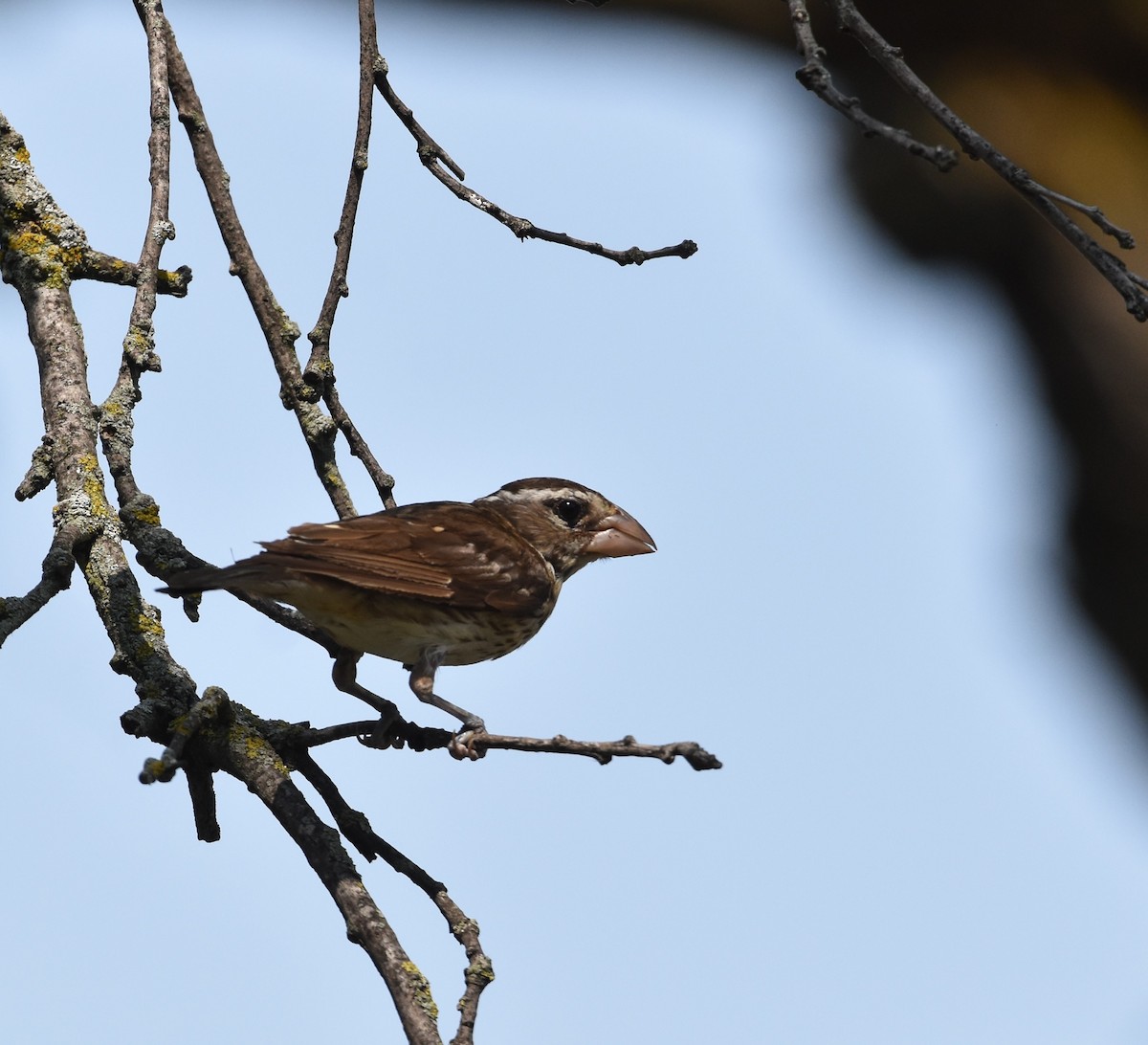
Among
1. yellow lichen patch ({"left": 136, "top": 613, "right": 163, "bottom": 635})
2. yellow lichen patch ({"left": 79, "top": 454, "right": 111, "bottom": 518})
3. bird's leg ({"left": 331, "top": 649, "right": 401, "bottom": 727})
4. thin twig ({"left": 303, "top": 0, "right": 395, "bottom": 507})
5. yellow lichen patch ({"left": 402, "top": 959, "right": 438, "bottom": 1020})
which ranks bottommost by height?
yellow lichen patch ({"left": 402, "top": 959, "right": 438, "bottom": 1020})

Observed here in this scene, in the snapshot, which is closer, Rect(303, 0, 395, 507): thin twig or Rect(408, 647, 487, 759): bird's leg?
Rect(408, 647, 487, 759): bird's leg

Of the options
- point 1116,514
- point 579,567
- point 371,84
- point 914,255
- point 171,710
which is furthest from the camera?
point 914,255

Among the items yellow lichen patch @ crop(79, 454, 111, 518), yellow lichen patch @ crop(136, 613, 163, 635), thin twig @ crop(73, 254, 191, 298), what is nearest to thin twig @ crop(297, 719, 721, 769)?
yellow lichen patch @ crop(136, 613, 163, 635)

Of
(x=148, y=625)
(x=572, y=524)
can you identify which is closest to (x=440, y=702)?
(x=148, y=625)

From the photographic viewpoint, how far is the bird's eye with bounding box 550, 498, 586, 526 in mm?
6625

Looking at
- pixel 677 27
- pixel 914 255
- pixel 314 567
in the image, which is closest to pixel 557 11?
pixel 677 27

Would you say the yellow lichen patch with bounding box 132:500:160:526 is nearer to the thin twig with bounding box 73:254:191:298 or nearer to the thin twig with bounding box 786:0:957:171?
the thin twig with bounding box 73:254:191:298

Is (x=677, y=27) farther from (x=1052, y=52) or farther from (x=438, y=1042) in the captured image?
(x=438, y=1042)

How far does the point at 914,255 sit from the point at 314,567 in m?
8.46

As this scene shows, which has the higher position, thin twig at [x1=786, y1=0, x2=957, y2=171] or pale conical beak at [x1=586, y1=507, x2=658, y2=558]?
pale conical beak at [x1=586, y1=507, x2=658, y2=558]

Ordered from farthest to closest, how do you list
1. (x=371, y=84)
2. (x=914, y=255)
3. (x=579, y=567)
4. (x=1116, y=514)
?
(x=914, y=255), (x=1116, y=514), (x=579, y=567), (x=371, y=84)

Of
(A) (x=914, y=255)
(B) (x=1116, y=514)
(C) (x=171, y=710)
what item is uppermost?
(A) (x=914, y=255)

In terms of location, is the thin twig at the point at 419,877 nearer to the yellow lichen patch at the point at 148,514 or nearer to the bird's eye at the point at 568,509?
the yellow lichen patch at the point at 148,514

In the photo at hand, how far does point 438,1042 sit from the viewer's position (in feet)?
10.6
